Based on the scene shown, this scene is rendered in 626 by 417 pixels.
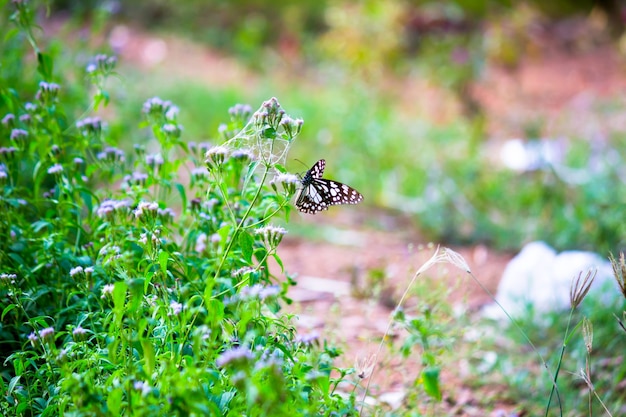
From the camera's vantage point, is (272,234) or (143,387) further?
(272,234)

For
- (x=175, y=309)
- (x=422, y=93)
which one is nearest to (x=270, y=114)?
(x=175, y=309)

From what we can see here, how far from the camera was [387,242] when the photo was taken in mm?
3789

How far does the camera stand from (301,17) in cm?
903

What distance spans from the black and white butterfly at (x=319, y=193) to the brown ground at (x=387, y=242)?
299 mm

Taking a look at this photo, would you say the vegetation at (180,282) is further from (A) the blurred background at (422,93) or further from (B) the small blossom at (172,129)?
(A) the blurred background at (422,93)

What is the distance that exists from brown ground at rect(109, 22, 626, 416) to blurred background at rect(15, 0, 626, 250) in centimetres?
4

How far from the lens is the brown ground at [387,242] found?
2.49 m

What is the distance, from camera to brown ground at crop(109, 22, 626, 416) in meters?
2.49

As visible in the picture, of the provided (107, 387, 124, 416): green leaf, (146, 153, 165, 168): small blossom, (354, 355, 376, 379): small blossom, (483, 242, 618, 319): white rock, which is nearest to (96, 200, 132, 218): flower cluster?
(146, 153, 165, 168): small blossom

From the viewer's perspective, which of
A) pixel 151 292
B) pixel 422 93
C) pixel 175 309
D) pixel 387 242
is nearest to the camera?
pixel 175 309

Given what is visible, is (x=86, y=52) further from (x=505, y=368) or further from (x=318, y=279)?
(x=505, y=368)

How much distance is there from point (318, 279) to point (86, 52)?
1714 millimetres

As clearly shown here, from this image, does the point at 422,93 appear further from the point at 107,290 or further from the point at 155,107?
the point at 107,290

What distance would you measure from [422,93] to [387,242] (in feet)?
13.1
